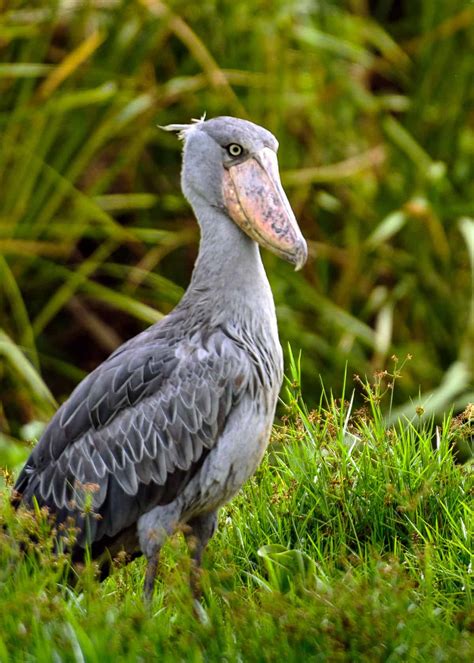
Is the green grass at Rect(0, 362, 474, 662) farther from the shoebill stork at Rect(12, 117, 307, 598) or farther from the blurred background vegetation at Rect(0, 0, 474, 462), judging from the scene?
the blurred background vegetation at Rect(0, 0, 474, 462)

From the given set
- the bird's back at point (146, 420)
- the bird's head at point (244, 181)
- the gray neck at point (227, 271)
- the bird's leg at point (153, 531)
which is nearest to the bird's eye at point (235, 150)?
the bird's head at point (244, 181)

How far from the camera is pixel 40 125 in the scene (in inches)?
267

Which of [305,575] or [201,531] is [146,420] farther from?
[305,575]

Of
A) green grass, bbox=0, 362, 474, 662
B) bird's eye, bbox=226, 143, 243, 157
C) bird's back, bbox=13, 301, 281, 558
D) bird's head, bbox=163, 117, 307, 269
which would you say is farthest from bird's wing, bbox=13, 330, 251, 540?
bird's eye, bbox=226, 143, 243, 157

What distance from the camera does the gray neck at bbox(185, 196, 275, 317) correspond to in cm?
430

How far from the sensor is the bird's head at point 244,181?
13.9 feet

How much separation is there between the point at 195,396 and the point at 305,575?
64 centimetres

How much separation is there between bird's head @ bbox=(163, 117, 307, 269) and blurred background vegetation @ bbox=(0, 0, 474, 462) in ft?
7.16

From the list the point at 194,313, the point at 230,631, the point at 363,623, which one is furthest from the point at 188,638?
the point at 194,313

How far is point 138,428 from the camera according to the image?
432 centimetres

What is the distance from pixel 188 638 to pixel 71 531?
0.42m

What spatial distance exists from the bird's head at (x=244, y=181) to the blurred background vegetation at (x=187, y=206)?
2.18m

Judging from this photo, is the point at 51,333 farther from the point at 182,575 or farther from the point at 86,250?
the point at 182,575

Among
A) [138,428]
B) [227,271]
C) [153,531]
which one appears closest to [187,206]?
[227,271]
